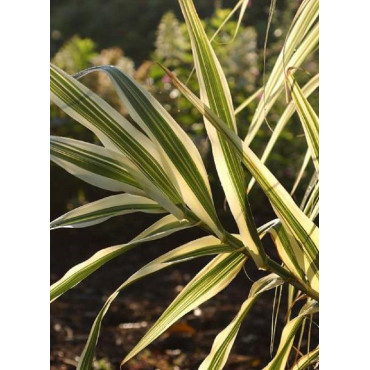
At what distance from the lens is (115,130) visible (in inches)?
29.8

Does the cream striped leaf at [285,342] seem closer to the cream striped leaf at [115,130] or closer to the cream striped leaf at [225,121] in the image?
the cream striped leaf at [225,121]

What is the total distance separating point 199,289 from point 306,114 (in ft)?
0.74

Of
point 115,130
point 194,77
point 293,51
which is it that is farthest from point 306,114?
point 194,77

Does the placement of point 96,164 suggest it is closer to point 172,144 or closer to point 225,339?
point 172,144

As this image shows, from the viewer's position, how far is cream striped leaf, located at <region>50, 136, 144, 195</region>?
0.77m

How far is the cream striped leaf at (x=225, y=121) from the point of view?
0.77m

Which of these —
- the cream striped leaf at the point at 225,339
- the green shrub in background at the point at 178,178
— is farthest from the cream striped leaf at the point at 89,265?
the cream striped leaf at the point at 225,339

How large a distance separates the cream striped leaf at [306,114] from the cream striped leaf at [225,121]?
0.08 meters

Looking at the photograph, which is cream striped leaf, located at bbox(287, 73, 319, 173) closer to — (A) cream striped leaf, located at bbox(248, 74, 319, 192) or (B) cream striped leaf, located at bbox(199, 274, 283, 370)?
(A) cream striped leaf, located at bbox(248, 74, 319, 192)

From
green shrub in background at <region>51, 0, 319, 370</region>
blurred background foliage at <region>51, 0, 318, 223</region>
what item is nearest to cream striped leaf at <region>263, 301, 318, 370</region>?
green shrub in background at <region>51, 0, 319, 370</region>

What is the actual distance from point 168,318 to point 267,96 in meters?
0.28

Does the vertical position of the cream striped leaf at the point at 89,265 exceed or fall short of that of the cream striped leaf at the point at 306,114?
it falls short
